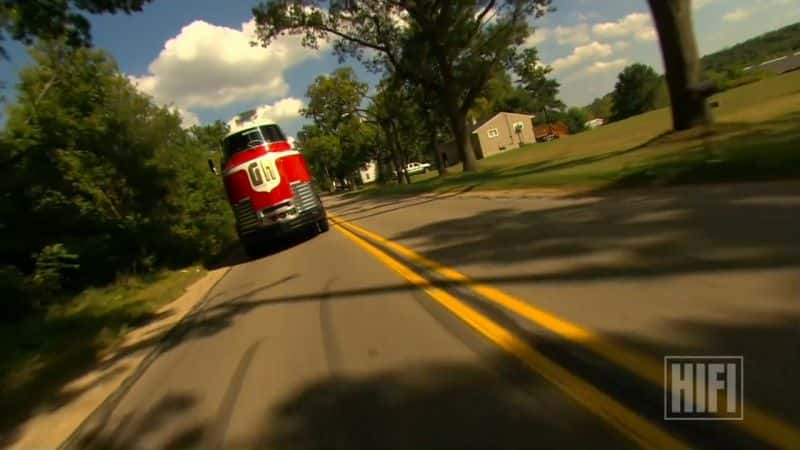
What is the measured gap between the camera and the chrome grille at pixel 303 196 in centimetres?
1535

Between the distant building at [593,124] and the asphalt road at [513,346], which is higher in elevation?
the asphalt road at [513,346]

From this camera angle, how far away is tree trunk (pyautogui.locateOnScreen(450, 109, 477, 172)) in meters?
32.2

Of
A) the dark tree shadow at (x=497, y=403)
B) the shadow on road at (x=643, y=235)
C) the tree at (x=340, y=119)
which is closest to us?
the dark tree shadow at (x=497, y=403)

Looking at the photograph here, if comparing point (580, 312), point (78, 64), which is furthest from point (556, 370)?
point (78, 64)

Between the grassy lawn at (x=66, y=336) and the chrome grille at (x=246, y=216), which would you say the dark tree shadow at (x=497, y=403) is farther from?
the chrome grille at (x=246, y=216)

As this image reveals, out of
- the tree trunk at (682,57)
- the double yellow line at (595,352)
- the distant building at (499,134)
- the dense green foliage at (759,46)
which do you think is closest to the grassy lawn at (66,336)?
the double yellow line at (595,352)

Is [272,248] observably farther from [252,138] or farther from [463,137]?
[463,137]

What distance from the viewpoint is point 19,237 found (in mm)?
14719

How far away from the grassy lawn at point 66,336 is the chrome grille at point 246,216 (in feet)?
6.27

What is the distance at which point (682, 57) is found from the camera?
49.2 feet

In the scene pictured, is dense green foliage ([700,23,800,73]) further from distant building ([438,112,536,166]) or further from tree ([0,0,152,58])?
tree ([0,0,152,58])

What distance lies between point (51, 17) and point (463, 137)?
24642mm

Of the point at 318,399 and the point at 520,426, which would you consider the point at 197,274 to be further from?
the point at 520,426

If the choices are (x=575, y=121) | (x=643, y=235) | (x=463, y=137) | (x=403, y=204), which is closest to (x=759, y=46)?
(x=575, y=121)
